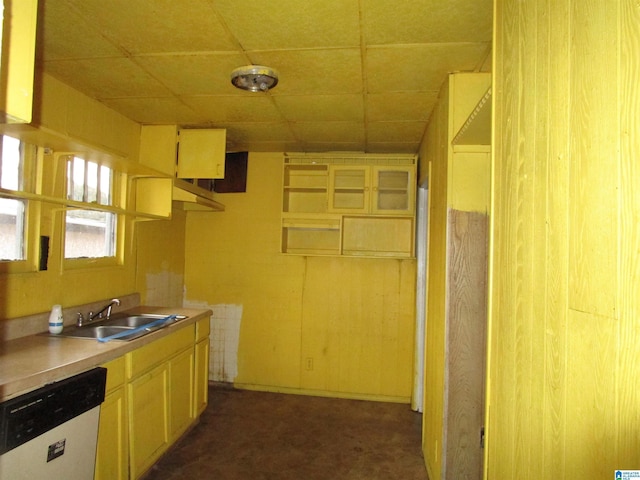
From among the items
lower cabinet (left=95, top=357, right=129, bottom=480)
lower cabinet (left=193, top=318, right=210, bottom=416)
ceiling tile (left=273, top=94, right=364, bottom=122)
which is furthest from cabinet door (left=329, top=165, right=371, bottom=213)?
lower cabinet (left=95, top=357, right=129, bottom=480)

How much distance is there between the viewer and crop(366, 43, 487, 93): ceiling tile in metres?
1.84

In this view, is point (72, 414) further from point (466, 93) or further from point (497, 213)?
point (466, 93)

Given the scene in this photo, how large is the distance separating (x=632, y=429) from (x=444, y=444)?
1.73 m

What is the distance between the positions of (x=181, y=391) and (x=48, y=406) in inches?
51.1

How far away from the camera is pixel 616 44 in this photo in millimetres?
593

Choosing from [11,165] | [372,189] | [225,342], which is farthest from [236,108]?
[225,342]

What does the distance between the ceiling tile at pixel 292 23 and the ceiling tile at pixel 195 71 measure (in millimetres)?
237

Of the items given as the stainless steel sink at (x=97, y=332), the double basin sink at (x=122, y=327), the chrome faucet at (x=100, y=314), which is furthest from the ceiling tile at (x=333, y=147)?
the stainless steel sink at (x=97, y=332)

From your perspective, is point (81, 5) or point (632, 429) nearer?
point (632, 429)

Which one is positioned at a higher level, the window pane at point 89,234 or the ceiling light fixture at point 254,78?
→ the ceiling light fixture at point 254,78

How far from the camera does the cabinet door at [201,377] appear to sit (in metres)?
2.98

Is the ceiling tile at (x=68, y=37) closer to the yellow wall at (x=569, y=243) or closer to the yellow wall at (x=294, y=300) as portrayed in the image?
the yellow wall at (x=569, y=243)

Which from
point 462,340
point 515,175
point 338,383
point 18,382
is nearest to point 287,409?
point 338,383

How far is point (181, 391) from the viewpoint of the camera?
275 centimetres
